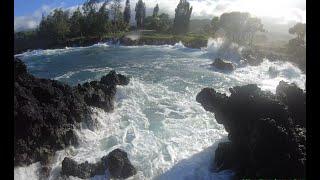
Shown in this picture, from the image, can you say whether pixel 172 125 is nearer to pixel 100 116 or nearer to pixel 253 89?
pixel 100 116

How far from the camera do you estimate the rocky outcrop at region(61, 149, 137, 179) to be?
2806 cm

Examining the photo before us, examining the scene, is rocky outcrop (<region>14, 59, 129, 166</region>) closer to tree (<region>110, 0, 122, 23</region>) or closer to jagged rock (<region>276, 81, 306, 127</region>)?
jagged rock (<region>276, 81, 306, 127</region>)

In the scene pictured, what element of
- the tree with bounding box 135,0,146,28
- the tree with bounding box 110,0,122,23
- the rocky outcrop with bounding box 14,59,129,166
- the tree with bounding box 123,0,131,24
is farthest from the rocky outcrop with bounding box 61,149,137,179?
the tree with bounding box 135,0,146,28

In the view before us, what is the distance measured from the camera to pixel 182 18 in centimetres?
16862

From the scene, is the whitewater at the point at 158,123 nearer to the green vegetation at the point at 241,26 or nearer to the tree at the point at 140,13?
the green vegetation at the point at 241,26

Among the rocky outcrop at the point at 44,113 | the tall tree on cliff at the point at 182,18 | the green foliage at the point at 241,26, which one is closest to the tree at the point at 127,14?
the tall tree on cliff at the point at 182,18

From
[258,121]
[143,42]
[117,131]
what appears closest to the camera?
[258,121]

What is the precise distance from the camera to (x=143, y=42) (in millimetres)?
116250

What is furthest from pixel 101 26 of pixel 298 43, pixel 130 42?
pixel 298 43

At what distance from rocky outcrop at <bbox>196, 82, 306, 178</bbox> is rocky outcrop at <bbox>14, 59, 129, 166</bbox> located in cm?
1059

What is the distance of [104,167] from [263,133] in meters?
10.1

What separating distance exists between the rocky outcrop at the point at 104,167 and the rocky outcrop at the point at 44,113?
201cm

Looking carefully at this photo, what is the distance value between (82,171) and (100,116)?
33.6 feet

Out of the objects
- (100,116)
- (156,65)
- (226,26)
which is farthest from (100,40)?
(100,116)
